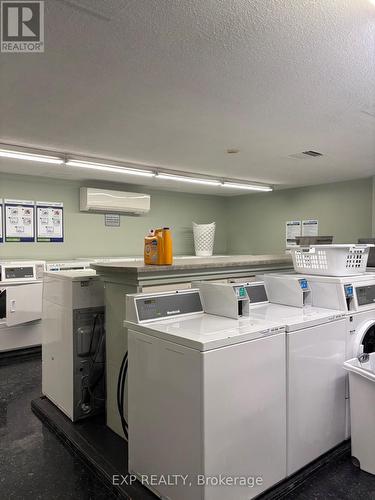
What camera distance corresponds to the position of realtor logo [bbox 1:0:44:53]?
169 cm

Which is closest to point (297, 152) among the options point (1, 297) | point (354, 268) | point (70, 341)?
point (354, 268)

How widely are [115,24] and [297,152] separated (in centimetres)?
283

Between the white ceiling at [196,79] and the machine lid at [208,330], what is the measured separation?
1532 mm

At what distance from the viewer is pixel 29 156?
156 inches

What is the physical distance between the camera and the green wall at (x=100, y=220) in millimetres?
5293

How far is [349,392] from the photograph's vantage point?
94.8 inches

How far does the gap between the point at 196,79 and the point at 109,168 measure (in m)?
2.55

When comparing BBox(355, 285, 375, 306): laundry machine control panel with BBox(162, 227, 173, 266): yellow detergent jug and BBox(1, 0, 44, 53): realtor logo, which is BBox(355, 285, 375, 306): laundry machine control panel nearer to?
BBox(162, 227, 173, 266): yellow detergent jug

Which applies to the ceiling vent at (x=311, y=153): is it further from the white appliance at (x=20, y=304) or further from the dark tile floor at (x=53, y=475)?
the white appliance at (x=20, y=304)

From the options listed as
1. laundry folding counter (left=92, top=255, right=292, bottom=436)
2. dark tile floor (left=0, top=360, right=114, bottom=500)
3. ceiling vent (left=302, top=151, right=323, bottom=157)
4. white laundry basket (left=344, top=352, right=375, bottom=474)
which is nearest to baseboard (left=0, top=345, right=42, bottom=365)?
dark tile floor (left=0, top=360, right=114, bottom=500)

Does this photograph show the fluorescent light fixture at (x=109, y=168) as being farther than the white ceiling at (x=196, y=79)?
Yes

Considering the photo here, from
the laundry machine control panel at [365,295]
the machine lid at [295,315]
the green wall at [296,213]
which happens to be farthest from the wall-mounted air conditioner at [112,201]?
the laundry machine control panel at [365,295]

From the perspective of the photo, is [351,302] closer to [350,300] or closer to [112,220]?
[350,300]

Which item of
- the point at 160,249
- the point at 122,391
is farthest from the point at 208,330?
the point at 122,391
